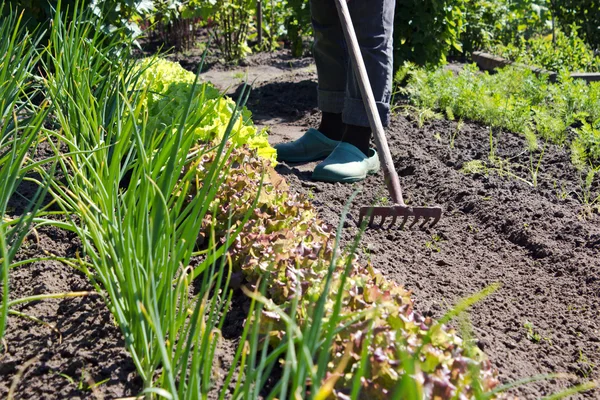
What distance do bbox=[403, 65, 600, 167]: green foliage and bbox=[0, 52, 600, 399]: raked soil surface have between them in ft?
0.39

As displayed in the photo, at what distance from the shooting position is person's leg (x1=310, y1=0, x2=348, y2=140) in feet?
12.4

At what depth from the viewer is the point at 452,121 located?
4.37m

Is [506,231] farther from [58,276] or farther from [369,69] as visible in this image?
[58,276]

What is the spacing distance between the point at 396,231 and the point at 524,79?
7.59 feet

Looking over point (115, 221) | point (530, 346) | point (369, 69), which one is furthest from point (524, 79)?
point (115, 221)

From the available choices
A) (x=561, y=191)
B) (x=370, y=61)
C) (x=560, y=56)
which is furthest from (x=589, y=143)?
(x=560, y=56)

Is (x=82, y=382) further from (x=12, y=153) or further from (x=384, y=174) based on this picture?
(x=384, y=174)

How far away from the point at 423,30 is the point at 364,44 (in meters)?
1.74

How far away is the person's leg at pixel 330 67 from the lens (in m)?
3.77

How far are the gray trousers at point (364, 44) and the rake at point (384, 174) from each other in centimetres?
33

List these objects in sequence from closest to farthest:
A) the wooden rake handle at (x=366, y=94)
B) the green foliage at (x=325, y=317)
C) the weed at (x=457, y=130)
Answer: the green foliage at (x=325, y=317), the wooden rake handle at (x=366, y=94), the weed at (x=457, y=130)

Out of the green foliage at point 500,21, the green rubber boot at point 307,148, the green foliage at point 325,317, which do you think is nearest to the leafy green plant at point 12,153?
the green foliage at point 325,317

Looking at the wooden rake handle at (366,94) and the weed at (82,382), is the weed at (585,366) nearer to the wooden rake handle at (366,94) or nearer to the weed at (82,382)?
the wooden rake handle at (366,94)

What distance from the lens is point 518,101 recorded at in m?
4.25
